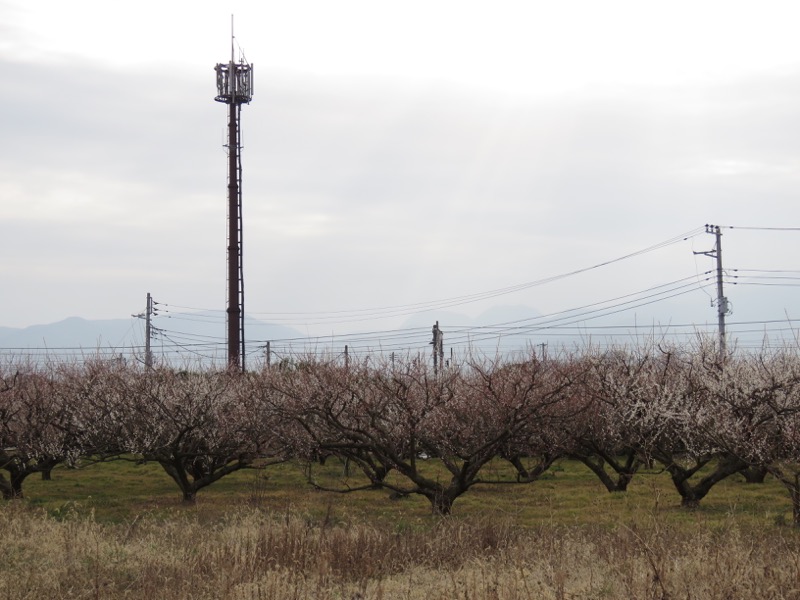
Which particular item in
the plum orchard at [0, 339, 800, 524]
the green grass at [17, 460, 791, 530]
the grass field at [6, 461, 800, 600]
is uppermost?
the plum orchard at [0, 339, 800, 524]

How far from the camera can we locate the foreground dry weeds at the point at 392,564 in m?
9.18

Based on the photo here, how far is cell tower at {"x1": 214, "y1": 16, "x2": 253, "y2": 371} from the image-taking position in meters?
45.8

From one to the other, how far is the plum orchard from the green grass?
2.47ft

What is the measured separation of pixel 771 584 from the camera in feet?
29.1

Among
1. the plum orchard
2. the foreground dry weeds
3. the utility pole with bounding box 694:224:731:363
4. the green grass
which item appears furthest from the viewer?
the utility pole with bounding box 694:224:731:363

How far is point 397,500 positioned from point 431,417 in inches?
127

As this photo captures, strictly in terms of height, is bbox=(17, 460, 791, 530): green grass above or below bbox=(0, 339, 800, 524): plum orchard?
below

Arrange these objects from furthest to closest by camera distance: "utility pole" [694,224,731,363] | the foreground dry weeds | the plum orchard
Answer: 1. "utility pole" [694,224,731,363]
2. the plum orchard
3. the foreground dry weeds

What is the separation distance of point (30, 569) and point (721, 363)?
54.0 ft

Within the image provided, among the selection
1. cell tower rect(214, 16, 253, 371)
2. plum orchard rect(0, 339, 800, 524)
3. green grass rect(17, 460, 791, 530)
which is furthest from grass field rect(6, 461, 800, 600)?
cell tower rect(214, 16, 253, 371)

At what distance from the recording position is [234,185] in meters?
47.1

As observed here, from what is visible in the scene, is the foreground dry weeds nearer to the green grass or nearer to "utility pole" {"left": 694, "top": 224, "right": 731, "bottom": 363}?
the green grass

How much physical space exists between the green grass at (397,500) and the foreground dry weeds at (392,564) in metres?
2.85

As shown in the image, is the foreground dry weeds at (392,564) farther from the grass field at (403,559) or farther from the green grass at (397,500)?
the green grass at (397,500)
